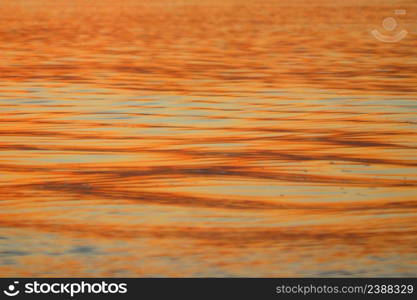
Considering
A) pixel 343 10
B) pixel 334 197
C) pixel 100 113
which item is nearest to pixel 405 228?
pixel 334 197

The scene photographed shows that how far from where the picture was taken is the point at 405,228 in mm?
3346

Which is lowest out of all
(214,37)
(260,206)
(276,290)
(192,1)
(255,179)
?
(276,290)

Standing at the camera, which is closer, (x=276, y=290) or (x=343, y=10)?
(x=276, y=290)

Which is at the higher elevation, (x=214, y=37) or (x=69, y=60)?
(x=214, y=37)

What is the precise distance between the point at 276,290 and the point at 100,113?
2900mm

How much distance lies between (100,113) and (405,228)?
251 cm

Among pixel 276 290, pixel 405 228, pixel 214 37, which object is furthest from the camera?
pixel 214 37

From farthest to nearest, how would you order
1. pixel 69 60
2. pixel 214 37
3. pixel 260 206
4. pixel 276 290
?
pixel 214 37 → pixel 69 60 → pixel 260 206 → pixel 276 290

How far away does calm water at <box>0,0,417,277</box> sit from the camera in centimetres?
306

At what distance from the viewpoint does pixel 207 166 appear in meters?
4.22

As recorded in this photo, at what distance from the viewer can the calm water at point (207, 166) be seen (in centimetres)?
306

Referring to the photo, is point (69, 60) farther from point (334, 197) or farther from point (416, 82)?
point (334, 197)

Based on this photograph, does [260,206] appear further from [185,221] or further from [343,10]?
[343,10]

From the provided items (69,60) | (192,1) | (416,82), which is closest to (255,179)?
(416,82)
